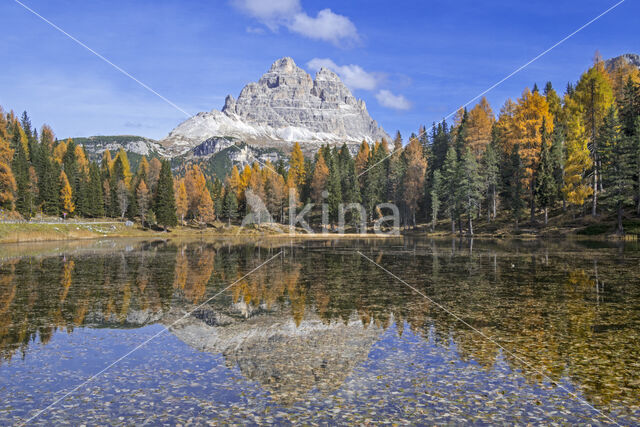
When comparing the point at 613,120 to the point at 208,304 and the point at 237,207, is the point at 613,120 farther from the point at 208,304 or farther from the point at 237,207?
the point at 237,207

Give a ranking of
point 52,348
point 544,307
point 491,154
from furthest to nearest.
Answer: point 491,154 < point 544,307 < point 52,348

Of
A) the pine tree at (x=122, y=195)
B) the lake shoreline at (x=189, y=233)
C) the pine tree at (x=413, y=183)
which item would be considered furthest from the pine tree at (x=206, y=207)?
the pine tree at (x=413, y=183)

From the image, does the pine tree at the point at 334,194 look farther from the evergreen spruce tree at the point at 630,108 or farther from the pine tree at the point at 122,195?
the evergreen spruce tree at the point at 630,108

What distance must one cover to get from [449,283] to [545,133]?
199 ft

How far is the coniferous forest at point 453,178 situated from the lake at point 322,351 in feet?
158

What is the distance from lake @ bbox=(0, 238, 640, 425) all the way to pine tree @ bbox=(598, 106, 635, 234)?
39.2m

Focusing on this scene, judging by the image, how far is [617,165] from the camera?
2389 inches

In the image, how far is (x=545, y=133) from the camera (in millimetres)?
75812

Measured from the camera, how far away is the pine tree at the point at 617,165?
59.0 metres

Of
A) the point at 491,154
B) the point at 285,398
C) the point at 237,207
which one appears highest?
the point at 491,154

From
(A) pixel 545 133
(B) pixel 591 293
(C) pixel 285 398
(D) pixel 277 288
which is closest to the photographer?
(C) pixel 285 398

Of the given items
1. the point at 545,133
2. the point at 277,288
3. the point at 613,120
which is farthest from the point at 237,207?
the point at 277,288

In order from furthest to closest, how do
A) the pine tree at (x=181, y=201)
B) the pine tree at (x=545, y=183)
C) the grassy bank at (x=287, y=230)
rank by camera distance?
the pine tree at (x=181, y=201) → the pine tree at (x=545, y=183) → the grassy bank at (x=287, y=230)

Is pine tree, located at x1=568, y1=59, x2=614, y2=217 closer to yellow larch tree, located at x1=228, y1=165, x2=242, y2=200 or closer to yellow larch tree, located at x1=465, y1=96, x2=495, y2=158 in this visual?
yellow larch tree, located at x1=465, y1=96, x2=495, y2=158
